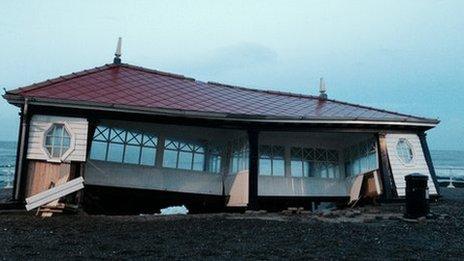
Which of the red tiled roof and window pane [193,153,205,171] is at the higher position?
the red tiled roof

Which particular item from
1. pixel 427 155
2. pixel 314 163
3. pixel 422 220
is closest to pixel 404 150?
pixel 427 155

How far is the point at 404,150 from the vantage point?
15.9 metres

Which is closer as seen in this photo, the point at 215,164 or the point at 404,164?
the point at 404,164

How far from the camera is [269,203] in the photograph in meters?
16.2

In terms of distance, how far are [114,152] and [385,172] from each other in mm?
9186

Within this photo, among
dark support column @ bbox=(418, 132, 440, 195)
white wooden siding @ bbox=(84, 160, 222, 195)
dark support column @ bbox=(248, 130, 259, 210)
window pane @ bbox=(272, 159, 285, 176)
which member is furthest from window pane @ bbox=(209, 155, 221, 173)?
dark support column @ bbox=(418, 132, 440, 195)

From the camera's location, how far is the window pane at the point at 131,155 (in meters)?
14.6

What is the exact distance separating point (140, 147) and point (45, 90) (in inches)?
136

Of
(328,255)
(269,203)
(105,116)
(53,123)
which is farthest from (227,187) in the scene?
(328,255)

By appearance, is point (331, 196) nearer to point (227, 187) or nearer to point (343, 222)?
point (227, 187)

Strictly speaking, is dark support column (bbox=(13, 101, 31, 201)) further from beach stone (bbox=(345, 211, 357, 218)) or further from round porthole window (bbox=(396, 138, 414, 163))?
round porthole window (bbox=(396, 138, 414, 163))

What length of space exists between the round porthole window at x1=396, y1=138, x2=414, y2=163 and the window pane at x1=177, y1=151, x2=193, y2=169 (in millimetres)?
7403

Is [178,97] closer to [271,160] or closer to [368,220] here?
[271,160]

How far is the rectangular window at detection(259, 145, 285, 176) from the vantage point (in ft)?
52.6
